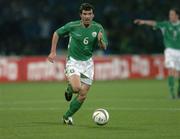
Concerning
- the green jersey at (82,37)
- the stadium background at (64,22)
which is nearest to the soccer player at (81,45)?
the green jersey at (82,37)

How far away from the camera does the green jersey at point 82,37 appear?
13.3 meters

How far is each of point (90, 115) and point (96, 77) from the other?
16.7 meters

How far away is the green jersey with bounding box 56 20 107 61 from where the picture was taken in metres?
13.3

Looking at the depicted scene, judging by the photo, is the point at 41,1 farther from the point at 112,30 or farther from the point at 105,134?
the point at 105,134

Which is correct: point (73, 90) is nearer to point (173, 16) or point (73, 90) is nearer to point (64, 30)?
point (64, 30)

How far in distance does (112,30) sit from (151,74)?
15.0ft

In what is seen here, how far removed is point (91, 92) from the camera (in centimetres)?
2394

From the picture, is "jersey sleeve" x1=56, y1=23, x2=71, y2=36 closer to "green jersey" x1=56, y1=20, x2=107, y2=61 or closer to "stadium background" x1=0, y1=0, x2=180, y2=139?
"green jersey" x1=56, y1=20, x2=107, y2=61

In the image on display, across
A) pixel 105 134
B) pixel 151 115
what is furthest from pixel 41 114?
pixel 105 134

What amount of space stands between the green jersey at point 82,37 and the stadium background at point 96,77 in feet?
4.21

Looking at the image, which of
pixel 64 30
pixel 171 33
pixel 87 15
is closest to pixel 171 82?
pixel 171 33

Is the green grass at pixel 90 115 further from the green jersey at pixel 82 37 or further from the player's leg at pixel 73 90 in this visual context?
the green jersey at pixel 82 37

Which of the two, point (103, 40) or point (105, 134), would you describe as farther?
point (103, 40)

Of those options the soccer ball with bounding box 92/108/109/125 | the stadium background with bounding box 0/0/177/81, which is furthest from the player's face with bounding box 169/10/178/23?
the stadium background with bounding box 0/0/177/81
